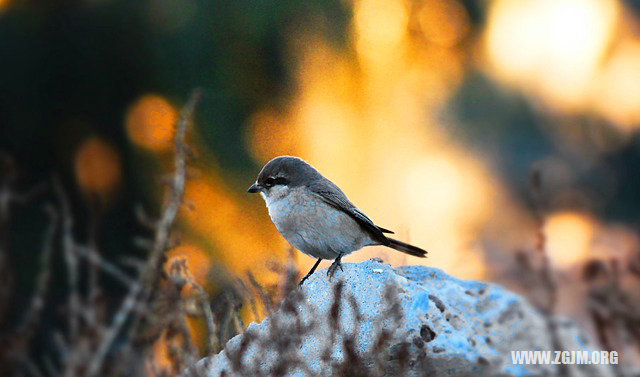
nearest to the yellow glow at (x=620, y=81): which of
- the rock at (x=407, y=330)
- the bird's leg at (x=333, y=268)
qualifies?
the bird's leg at (x=333, y=268)

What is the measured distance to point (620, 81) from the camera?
8.86m

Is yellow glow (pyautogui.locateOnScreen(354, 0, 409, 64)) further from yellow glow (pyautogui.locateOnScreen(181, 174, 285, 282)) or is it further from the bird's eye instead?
the bird's eye

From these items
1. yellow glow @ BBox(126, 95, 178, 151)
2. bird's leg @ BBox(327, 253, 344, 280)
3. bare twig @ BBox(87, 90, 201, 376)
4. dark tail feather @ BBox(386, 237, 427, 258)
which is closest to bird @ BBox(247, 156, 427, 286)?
dark tail feather @ BBox(386, 237, 427, 258)

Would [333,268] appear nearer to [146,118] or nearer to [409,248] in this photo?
[409,248]

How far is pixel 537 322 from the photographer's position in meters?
2.84

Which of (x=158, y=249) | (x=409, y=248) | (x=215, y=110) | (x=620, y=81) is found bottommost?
(x=158, y=249)

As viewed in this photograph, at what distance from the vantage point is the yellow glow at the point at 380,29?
7.62 m

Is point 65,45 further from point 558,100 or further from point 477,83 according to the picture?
point 558,100

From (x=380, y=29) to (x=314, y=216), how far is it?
439 centimetres

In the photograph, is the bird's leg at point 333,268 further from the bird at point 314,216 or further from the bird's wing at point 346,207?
the bird's wing at point 346,207

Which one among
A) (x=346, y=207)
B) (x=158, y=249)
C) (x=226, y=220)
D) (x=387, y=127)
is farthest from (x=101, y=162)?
(x=158, y=249)

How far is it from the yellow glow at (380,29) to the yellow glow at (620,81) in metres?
2.44

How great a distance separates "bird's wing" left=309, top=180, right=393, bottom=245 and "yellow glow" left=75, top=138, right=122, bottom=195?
373cm

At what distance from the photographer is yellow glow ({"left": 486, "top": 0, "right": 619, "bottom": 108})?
29.6 feet
